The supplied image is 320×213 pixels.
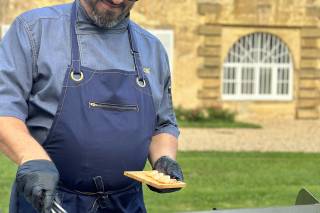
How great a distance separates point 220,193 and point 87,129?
5.09 m

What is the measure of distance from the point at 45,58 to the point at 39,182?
45 centimetres

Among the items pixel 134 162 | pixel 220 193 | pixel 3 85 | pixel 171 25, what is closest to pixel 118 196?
pixel 134 162

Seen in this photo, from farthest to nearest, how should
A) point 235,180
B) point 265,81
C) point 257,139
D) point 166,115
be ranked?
point 265,81 < point 257,139 < point 235,180 < point 166,115

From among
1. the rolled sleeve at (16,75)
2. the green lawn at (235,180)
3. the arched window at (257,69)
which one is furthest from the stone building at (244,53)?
the rolled sleeve at (16,75)

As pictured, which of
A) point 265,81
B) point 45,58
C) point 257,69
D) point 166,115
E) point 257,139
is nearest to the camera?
point 45,58

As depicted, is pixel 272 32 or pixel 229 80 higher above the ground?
pixel 272 32

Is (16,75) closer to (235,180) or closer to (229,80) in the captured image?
(235,180)

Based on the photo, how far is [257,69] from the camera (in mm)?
15492

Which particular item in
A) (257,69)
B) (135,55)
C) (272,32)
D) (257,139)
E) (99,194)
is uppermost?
(135,55)

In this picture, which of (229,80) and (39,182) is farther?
(229,80)

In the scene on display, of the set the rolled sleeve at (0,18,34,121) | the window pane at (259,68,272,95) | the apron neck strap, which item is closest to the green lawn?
the apron neck strap

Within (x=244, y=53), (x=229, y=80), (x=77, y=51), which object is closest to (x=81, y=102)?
(x=77, y=51)

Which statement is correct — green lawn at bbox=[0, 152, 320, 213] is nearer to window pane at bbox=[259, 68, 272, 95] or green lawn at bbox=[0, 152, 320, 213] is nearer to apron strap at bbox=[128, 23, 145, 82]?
apron strap at bbox=[128, 23, 145, 82]

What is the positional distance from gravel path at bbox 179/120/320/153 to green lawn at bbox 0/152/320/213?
0.78 m
